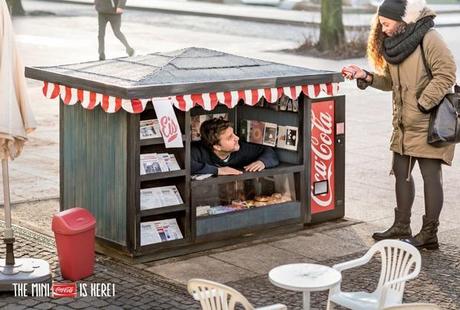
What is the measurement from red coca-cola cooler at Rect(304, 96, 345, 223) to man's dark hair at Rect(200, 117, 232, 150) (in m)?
0.78

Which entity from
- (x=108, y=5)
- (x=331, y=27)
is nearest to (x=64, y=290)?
(x=108, y=5)

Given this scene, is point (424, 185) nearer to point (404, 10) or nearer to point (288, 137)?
point (288, 137)

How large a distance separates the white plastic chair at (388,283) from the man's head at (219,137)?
8.64ft

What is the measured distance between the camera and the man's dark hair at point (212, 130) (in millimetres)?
9137

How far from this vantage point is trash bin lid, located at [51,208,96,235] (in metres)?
7.89

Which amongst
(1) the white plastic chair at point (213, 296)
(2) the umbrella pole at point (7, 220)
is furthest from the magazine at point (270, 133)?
(1) the white plastic chair at point (213, 296)

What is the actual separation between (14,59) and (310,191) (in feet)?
10.3

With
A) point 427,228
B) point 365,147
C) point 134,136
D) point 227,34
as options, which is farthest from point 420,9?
point 227,34

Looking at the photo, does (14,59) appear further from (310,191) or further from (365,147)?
(365,147)

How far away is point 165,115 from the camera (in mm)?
8211

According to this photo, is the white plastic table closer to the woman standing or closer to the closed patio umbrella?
the closed patio umbrella

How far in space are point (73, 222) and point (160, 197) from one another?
0.87m

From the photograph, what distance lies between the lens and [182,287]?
7828mm

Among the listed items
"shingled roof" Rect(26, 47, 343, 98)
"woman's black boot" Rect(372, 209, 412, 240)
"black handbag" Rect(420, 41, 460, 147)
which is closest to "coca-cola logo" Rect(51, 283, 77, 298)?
"shingled roof" Rect(26, 47, 343, 98)
